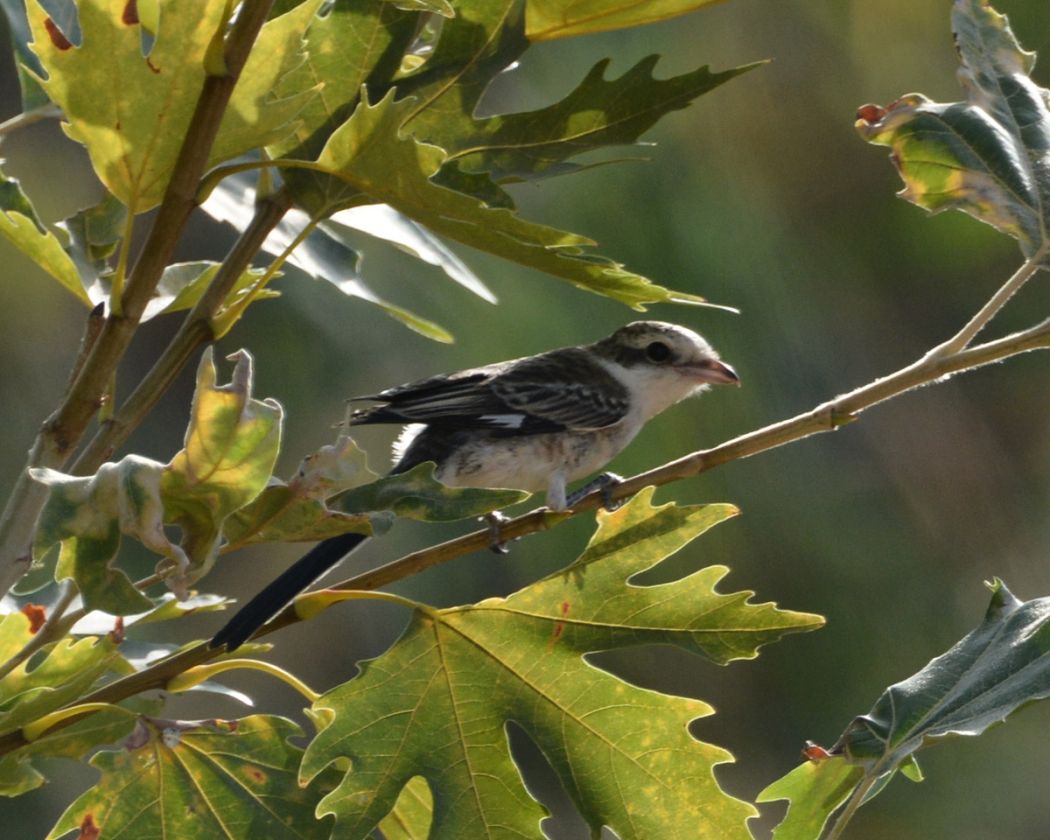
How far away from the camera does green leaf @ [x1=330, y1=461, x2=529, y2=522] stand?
1.19 m

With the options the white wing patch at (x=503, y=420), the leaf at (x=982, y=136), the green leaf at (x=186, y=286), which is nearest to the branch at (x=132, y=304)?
the green leaf at (x=186, y=286)

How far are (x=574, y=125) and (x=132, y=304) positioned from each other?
52cm

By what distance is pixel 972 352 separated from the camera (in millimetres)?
1305

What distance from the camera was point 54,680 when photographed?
120 cm

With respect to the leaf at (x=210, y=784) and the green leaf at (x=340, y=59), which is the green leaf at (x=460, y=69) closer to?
the green leaf at (x=340, y=59)

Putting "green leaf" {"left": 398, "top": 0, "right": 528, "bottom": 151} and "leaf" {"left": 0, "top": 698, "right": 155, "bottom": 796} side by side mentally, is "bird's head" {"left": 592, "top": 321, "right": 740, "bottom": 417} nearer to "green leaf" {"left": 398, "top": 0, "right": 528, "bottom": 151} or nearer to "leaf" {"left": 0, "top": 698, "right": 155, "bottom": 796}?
"green leaf" {"left": 398, "top": 0, "right": 528, "bottom": 151}

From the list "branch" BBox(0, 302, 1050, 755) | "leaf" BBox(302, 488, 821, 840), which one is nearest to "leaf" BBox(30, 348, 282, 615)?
"branch" BBox(0, 302, 1050, 755)

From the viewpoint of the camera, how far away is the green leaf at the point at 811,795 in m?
1.34

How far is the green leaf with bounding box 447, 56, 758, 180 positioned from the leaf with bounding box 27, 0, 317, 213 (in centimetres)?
31

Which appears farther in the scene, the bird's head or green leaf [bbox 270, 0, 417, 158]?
the bird's head

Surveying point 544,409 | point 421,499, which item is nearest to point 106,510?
point 421,499

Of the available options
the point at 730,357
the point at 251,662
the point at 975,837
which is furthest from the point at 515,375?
the point at 975,837

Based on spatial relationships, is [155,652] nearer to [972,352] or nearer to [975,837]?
[972,352]

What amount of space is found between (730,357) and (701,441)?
0.32 meters
